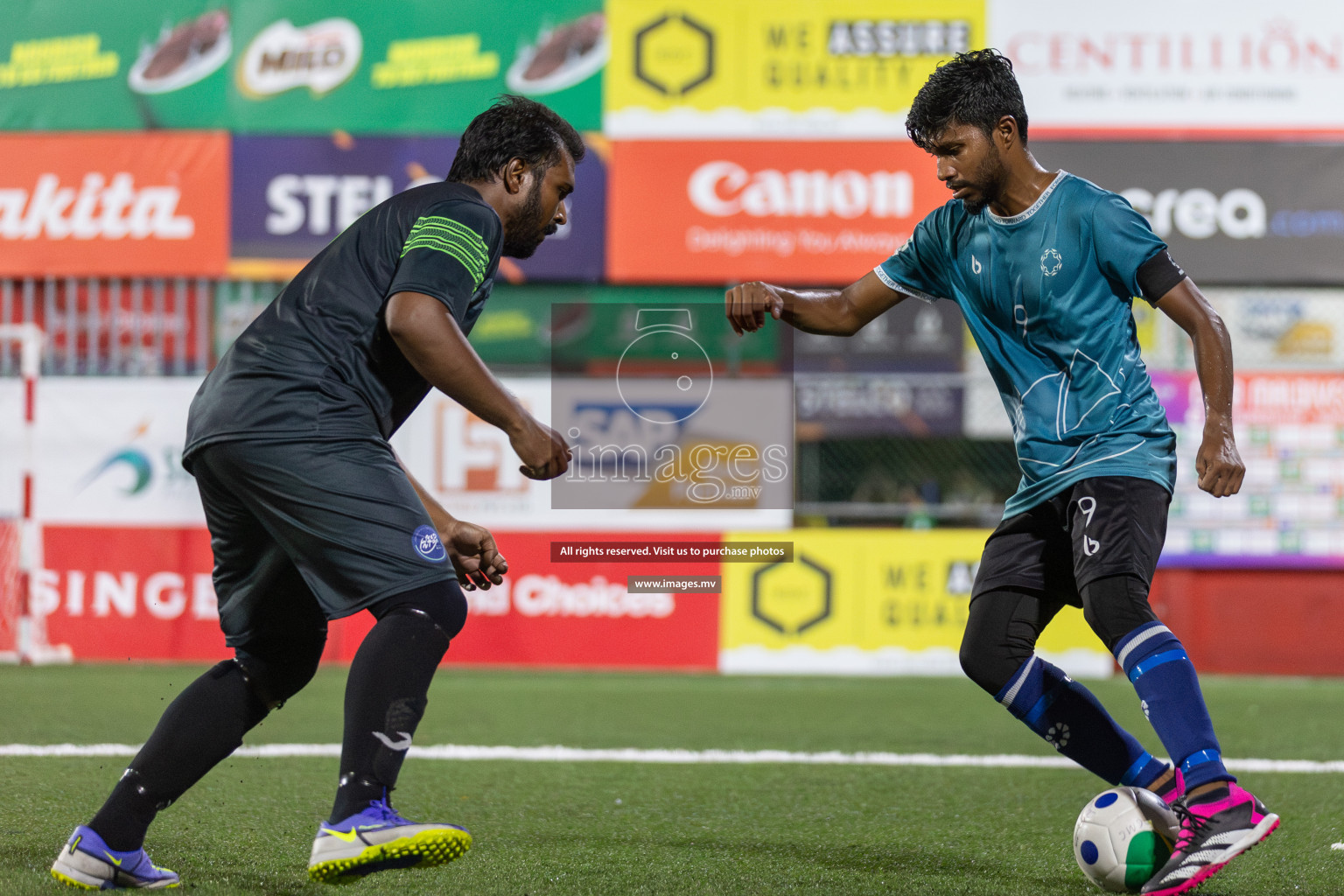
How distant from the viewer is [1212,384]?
331 cm

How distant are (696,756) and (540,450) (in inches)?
126

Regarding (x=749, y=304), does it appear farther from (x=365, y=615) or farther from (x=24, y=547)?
(x=24, y=547)

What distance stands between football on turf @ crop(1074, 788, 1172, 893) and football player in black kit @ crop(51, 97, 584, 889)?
5.01ft

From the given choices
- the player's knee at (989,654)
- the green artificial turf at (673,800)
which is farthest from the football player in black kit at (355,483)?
the player's knee at (989,654)

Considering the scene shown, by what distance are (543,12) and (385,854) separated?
8.87 metres

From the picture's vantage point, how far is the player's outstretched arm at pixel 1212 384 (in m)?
3.24

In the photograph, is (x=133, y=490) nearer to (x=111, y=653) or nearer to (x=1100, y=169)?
(x=111, y=653)

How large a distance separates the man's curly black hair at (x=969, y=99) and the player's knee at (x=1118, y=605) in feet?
3.64

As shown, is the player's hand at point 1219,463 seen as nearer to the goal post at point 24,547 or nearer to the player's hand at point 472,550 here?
the player's hand at point 472,550

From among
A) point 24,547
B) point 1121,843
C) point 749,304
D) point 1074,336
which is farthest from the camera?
point 24,547

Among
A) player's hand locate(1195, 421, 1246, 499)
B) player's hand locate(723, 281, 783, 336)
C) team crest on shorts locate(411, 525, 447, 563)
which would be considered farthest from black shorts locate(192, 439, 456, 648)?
player's hand locate(1195, 421, 1246, 499)

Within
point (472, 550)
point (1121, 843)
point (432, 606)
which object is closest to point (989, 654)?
point (1121, 843)

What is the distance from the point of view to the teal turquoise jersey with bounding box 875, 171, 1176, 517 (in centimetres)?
342

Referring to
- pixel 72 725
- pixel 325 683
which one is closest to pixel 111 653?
pixel 325 683
